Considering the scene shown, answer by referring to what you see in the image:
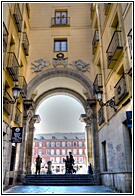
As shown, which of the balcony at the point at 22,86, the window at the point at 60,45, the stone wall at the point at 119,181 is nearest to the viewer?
the stone wall at the point at 119,181

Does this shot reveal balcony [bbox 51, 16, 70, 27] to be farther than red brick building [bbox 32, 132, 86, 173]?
No

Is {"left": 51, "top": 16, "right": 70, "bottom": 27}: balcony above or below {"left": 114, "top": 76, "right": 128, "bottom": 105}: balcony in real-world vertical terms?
above

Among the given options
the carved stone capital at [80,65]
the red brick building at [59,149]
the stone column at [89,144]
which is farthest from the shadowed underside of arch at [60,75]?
the red brick building at [59,149]

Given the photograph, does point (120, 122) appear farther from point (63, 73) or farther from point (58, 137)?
point (58, 137)

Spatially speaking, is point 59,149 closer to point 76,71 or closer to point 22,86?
point 76,71

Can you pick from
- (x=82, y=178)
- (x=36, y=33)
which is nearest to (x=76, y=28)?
(x=36, y=33)

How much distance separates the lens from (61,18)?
16344mm

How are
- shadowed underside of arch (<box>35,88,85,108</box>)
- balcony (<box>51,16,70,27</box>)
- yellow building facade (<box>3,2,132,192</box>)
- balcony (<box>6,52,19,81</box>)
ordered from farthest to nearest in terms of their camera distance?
shadowed underside of arch (<box>35,88,85,108</box>)
balcony (<box>51,16,70,27</box>)
balcony (<box>6,52,19,81</box>)
yellow building facade (<box>3,2,132,192</box>)

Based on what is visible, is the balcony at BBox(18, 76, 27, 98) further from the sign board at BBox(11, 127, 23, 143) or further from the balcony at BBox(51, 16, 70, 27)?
the balcony at BBox(51, 16, 70, 27)

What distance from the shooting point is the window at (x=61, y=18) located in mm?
16180

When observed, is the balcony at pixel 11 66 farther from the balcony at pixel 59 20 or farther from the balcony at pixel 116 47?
the balcony at pixel 59 20

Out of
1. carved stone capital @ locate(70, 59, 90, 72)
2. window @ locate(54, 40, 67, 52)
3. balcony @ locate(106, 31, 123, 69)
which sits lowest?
balcony @ locate(106, 31, 123, 69)

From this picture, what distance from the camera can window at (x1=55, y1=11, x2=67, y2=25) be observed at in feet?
53.1

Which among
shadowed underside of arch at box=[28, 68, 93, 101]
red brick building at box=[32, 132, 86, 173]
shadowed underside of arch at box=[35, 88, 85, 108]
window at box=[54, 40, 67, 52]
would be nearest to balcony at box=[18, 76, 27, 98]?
shadowed underside of arch at box=[28, 68, 93, 101]
